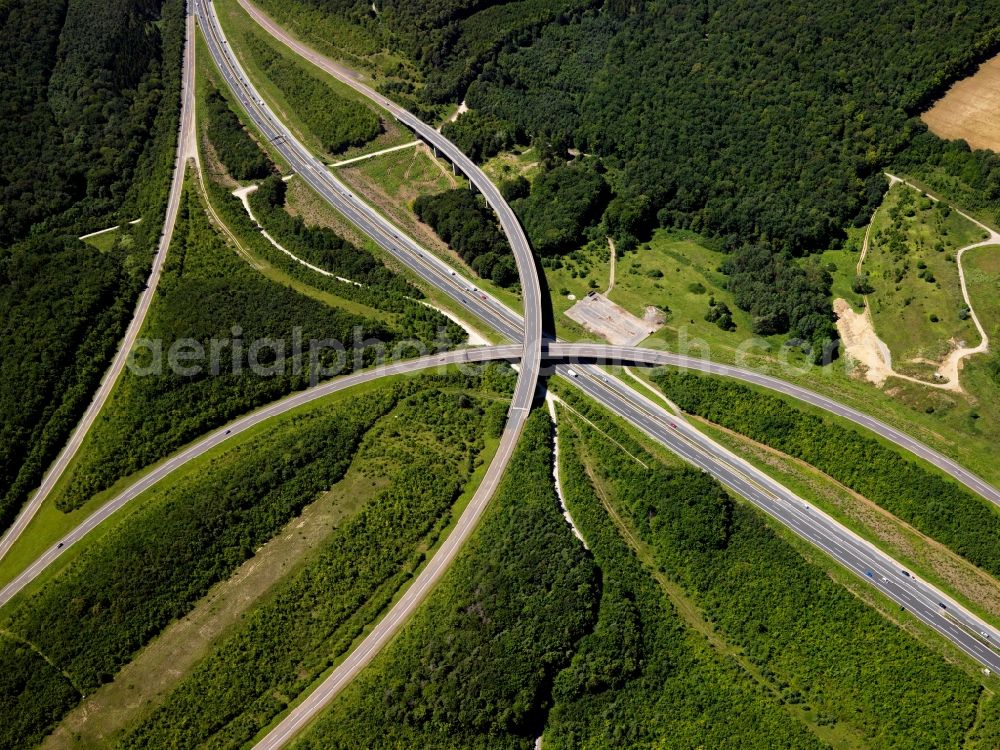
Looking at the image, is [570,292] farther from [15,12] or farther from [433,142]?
[15,12]

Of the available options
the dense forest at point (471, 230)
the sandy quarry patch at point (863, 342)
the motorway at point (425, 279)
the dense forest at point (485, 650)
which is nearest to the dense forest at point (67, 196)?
the motorway at point (425, 279)

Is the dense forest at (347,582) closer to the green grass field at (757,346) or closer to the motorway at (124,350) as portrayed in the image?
the green grass field at (757,346)

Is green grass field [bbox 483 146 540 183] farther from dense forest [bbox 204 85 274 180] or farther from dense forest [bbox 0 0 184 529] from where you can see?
dense forest [bbox 0 0 184 529]

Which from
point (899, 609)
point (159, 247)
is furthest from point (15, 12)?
point (899, 609)

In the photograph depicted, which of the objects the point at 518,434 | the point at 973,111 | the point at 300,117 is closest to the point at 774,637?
the point at 518,434

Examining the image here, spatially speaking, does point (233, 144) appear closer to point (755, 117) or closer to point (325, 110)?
point (325, 110)

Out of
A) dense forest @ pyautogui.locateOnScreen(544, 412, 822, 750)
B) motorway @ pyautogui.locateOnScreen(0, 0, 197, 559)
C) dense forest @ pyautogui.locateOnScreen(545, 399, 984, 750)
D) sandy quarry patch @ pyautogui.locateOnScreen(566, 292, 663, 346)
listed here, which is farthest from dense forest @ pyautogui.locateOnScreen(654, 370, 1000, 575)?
motorway @ pyautogui.locateOnScreen(0, 0, 197, 559)
